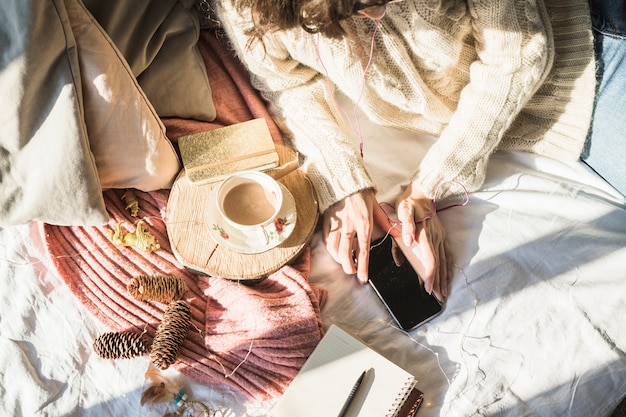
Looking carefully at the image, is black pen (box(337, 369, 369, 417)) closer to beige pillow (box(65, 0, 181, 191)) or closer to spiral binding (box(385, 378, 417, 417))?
spiral binding (box(385, 378, 417, 417))

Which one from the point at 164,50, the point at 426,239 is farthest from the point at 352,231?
the point at 164,50

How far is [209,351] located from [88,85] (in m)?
0.48

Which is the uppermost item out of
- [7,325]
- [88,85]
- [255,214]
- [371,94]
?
[88,85]

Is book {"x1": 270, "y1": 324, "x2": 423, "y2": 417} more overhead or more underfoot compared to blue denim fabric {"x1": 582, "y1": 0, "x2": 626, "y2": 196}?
more underfoot

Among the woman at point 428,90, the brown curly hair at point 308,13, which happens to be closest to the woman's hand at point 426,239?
the woman at point 428,90

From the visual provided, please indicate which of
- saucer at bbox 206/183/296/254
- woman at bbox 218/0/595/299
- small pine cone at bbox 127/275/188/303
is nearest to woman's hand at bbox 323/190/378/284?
woman at bbox 218/0/595/299

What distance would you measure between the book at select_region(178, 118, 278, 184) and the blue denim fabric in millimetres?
602

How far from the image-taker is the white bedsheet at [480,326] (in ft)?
2.68

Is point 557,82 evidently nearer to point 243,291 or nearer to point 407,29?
point 407,29

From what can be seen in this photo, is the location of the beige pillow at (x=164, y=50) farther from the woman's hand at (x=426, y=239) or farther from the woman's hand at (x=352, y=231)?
the woman's hand at (x=426, y=239)

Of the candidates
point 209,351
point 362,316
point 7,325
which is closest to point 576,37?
point 362,316

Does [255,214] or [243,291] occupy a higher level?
[255,214]

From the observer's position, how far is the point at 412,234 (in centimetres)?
88

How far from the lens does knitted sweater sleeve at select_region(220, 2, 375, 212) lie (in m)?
0.84
